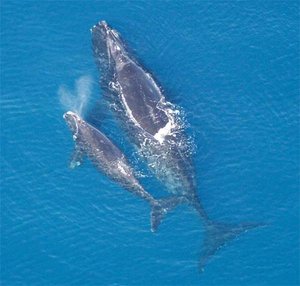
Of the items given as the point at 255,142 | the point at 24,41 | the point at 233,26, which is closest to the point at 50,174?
the point at 24,41

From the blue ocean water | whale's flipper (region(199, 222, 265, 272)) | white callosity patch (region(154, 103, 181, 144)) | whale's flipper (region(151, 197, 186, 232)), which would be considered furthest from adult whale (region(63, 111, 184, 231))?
whale's flipper (region(199, 222, 265, 272))

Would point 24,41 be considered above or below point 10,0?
below

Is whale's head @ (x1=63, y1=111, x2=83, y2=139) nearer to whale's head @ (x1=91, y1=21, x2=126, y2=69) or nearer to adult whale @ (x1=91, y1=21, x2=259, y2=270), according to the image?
adult whale @ (x1=91, y1=21, x2=259, y2=270)

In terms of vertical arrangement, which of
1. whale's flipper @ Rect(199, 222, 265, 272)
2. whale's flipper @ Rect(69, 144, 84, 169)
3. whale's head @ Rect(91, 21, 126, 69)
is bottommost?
whale's flipper @ Rect(199, 222, 265, 272)

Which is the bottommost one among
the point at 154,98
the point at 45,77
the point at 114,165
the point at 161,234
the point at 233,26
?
the point at 161,234

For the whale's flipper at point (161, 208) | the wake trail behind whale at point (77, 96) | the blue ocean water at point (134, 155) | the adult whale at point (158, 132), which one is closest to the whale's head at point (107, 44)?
the adult whale at point (158, 132)

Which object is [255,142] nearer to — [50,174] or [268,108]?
[268,108]
